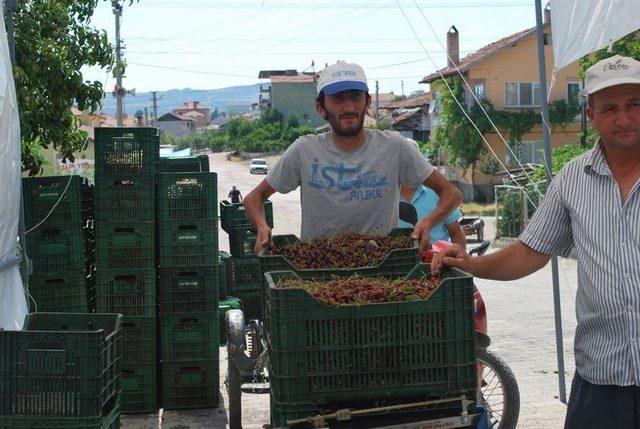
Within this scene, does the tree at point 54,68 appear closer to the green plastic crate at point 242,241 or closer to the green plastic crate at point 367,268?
the green plastic crate at point 242,241

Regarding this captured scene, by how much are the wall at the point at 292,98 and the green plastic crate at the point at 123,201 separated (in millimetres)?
113992

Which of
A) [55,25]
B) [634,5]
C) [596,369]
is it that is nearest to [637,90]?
[596,369]

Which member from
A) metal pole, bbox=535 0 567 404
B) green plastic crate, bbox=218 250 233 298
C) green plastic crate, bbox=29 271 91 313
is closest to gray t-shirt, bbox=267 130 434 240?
metal pole, bbox=535 0 567 404

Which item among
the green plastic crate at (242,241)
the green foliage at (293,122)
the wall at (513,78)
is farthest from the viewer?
the green foliage at (293,122)

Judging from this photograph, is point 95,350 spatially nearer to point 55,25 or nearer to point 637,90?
point 637,90

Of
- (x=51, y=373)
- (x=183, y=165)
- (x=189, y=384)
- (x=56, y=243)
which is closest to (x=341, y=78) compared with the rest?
(x=51, y=373)

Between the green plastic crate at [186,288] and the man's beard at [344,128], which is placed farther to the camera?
the green plastic crate at [186,288]

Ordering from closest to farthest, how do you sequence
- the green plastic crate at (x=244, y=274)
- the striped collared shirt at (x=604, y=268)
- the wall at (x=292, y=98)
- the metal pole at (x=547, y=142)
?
the striped collared shirt at (x=604, y=268), the metal pole at (x=547, y=142), the green plastic crate at (x=244, y=274), the wall at (x=292, y=98)

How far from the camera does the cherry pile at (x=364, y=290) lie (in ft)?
12.9

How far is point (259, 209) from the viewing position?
552 cm

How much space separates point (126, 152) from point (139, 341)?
1.59 m

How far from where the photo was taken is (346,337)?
390 cm

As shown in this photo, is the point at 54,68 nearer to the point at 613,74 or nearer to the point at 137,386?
the point at 137,386

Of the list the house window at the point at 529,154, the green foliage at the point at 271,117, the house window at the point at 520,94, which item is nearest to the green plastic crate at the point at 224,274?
the house window at the point at 529,154
